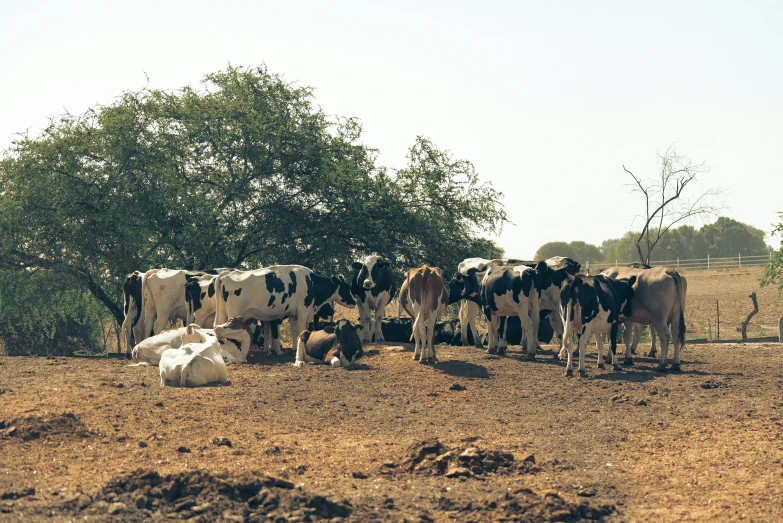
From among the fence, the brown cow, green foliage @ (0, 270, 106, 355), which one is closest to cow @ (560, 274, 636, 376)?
the brown cow

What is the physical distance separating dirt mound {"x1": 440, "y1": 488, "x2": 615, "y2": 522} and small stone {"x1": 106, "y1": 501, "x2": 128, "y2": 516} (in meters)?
2.91

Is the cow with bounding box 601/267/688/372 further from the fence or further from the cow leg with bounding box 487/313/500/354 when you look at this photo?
the fence

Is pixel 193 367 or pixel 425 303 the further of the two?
pixel 425 303

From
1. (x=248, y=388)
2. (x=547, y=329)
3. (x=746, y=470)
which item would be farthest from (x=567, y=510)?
(x=547, y=329)

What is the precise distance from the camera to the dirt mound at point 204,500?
848 centimetres

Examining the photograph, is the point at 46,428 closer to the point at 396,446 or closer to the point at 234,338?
the point at 396,446

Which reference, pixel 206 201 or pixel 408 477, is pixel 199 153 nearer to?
pixel 206 201

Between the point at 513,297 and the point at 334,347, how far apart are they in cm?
390

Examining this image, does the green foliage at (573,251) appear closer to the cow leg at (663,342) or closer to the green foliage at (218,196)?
the green foliage at (218,196)

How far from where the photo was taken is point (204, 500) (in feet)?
28.8

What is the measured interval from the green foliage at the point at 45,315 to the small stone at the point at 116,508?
18.9m

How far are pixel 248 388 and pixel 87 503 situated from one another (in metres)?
6.81

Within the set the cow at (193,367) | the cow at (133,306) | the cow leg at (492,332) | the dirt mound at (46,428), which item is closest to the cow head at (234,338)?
the cow at (193,367)

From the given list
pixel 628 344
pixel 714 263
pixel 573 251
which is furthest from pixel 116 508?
pixel 573 251
